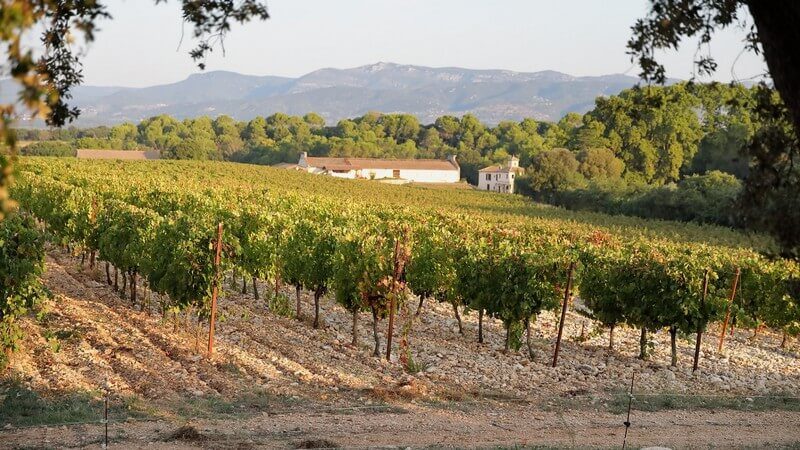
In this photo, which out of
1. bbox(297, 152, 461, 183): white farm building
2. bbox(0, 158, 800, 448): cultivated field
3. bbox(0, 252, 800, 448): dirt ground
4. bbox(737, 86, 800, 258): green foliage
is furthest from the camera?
bbox(297, 152, 461, 183): white farm building

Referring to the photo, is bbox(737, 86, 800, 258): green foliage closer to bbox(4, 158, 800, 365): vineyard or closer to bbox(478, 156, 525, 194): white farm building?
bbox(4, 158, 800, 365): vineyard

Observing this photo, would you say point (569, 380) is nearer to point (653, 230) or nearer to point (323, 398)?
point (323, 398)

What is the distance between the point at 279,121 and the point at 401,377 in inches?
6175

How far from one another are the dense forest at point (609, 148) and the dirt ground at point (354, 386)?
4.02m

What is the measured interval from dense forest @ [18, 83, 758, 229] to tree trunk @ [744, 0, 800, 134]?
1349mm

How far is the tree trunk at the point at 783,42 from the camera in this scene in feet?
18.3

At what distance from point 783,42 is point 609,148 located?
7918cm

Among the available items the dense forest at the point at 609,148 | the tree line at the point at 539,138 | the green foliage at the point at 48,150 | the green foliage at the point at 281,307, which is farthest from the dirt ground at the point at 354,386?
the green foliage at the point at 48,150

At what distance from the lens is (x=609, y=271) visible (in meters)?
20.1

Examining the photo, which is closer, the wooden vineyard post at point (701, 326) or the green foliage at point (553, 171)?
the wooden vineyard post at point (701, 326)

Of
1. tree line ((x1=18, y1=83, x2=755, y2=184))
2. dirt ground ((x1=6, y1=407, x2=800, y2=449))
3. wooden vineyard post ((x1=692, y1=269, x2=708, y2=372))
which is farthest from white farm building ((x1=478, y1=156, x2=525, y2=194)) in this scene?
dirt ground ((x1=6, y1=407, x2=800, y2=449))

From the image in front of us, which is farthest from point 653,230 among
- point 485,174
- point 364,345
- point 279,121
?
point 279,121

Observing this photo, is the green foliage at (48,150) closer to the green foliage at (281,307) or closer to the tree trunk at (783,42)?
the green foliage at (281,307)

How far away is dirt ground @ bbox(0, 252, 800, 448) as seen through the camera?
37.6 ft
